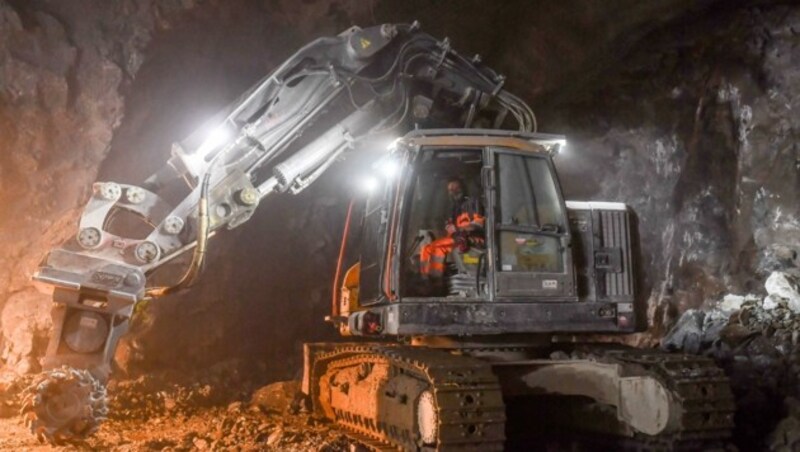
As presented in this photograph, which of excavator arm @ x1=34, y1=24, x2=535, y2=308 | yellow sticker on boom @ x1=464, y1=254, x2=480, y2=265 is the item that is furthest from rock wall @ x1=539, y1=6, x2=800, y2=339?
yellow sticker on boom @ x1=464, y1=254, x2=480, y2=265

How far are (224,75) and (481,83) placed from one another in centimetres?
320

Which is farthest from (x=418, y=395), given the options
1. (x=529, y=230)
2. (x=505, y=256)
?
(x=529, y=230)

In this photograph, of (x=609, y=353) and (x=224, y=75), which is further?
(x=224, y=75)

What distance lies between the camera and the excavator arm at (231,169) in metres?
4.83

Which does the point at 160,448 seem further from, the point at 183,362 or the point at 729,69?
the point at 729,69

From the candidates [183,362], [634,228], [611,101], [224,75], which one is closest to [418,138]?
[634,228]

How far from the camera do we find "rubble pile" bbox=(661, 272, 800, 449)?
525 cm

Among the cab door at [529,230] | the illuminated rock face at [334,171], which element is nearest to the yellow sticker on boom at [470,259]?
the cab door at [529,230]

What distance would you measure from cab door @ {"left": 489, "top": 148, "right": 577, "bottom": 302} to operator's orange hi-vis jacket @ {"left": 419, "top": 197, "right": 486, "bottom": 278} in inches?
6.9

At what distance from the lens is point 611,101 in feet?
36.1

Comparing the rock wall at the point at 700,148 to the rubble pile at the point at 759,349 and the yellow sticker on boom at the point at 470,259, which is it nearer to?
the rubble pile at the point at 759,349

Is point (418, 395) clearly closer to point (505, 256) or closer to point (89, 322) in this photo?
point (505, 256)

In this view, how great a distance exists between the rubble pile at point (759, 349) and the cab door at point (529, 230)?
1.79 m

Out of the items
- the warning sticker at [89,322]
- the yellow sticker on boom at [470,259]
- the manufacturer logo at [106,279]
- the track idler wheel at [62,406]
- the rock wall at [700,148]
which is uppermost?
the rock wall at [700,148]
